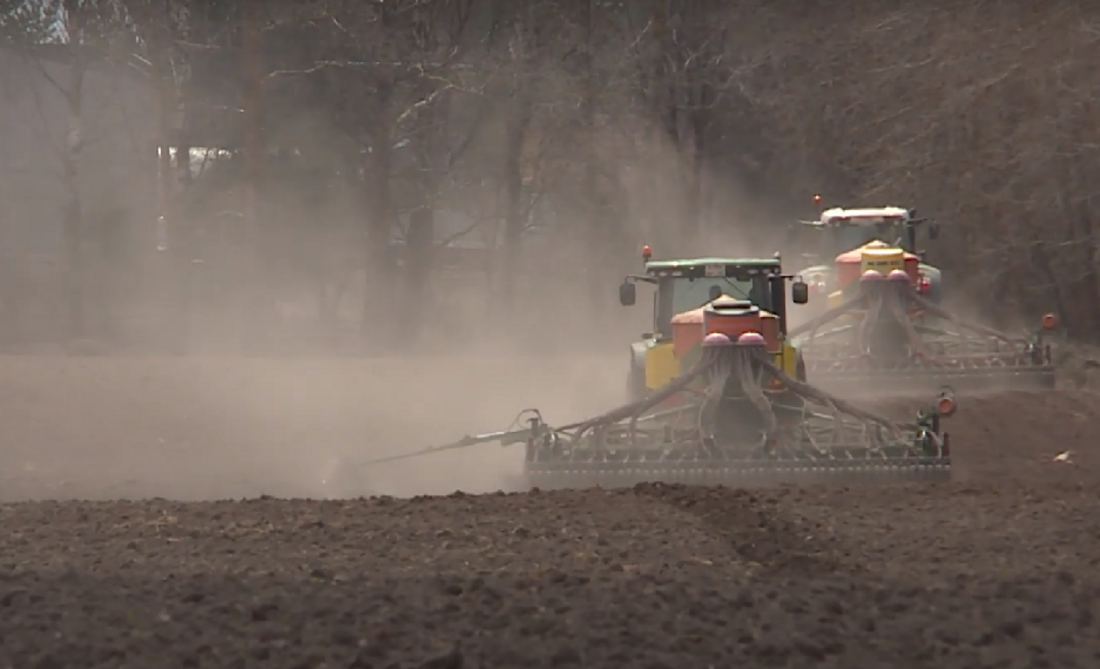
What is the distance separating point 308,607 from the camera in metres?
6.70

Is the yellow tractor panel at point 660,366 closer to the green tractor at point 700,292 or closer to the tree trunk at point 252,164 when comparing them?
the green tractor at point 700,292

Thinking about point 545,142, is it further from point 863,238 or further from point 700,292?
point 700,292

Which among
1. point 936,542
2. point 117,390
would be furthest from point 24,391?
point 936,542

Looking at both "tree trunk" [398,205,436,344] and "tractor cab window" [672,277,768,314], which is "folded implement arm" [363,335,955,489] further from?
"tree trunk" [398,205,436,344]

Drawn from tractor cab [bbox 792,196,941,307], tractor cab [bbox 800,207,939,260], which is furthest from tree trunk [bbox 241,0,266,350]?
tractor cab [bbox 800,207,939,260]

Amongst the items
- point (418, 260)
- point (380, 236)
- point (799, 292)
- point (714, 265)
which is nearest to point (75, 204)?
point (380, 236)

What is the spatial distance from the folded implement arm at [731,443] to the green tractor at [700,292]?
1.18 meters

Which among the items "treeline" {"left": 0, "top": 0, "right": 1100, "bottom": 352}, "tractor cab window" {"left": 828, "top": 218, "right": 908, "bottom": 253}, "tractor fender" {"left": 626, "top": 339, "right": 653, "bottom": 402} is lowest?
"tractor fender" {"left": 626, "top": 339, "right": 653, "bottom": 402}

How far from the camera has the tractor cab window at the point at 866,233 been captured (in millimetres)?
21516

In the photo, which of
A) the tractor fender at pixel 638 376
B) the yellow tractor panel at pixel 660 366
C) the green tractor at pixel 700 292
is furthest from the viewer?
the tractor fender at pixel 638 376

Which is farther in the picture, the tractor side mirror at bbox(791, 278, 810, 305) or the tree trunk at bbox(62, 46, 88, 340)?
the tree trunk at bbox(62, 46, 88, 340)

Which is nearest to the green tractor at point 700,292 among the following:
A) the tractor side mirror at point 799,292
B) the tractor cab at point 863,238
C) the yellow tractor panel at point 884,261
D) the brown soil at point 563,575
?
the tractor side mirror at point 799,292

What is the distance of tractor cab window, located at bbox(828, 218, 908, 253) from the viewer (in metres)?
21.5

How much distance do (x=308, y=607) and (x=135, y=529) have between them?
9.21ft
